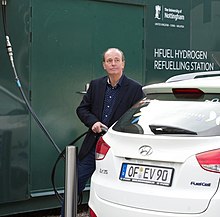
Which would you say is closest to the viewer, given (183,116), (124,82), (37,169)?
(183,116)

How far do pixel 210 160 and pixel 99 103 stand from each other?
6.66 feet

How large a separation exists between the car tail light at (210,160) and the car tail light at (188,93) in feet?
2.01

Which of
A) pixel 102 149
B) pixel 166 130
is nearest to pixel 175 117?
pixel 166 130

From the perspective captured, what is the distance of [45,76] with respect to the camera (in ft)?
19.9

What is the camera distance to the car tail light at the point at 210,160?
325 cm

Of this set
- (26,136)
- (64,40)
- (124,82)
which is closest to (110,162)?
(124,82)

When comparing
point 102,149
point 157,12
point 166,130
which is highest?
point 157,12

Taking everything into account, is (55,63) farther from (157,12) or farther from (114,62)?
(157,12)

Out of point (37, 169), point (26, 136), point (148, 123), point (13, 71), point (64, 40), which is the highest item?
point (64, 40)

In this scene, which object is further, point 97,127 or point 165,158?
point 97,127

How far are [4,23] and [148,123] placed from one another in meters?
2.66

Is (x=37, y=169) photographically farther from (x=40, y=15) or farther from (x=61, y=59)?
(x=40, y=15)

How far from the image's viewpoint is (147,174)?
3.54 meters

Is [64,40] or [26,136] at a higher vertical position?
[64,40]
